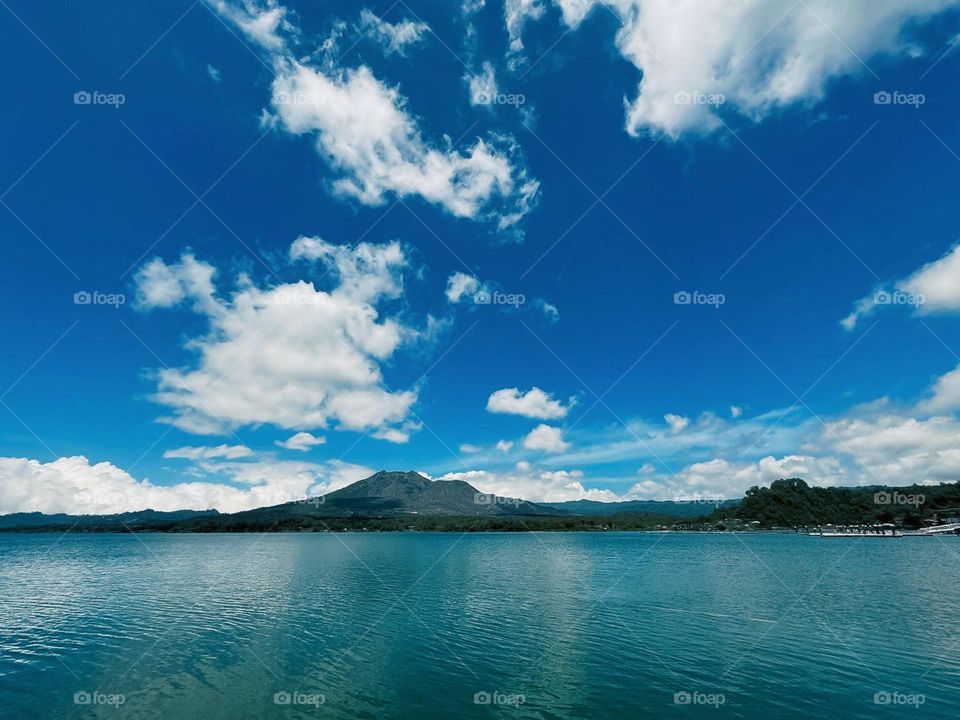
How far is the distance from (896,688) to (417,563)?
Answer: 101m

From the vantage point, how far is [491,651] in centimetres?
3575

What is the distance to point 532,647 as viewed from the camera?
3669cm

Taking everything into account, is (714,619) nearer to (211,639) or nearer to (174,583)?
(211,639)

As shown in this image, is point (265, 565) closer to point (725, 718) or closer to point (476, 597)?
point (476, 597)

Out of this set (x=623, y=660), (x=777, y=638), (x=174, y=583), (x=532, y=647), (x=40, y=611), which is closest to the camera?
(x=623, y=660)

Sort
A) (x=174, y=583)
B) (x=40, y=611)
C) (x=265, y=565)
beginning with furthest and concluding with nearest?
(x=265, y=565)
(x=174, y=583)
(x=40, y=611)

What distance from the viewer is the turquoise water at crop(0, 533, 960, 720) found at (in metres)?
26.4

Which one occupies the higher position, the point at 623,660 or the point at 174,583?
the point at 623,660

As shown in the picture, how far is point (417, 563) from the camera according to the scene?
377 feet

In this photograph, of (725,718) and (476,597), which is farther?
(476,597)

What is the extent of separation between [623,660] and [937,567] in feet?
318

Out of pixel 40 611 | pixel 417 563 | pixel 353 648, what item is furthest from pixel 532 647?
Result: pixel 417 563

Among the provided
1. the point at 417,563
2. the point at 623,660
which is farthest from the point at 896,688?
the point at 417,563

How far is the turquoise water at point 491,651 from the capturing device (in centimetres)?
2644
